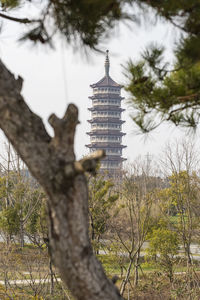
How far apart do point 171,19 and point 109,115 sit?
42499 millimetres

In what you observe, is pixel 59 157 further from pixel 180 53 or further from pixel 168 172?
pixel 168 172

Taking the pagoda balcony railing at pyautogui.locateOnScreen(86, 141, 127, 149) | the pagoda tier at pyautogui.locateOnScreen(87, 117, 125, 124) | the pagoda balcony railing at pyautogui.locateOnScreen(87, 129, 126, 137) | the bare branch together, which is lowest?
the bare branch

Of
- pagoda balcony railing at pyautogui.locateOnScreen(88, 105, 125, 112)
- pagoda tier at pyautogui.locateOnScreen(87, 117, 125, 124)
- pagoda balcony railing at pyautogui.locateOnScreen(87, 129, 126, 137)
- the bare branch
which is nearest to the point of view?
the bare branch

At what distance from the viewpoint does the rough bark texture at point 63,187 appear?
1765 mm

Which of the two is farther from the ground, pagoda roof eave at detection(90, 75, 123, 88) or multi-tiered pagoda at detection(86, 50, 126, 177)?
pagoda roof eave at detection(90, 75, 123, 88)

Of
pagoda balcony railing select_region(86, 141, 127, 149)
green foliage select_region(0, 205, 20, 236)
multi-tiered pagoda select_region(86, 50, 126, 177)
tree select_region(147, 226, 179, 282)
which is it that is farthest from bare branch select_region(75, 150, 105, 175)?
pagoda balcony railing select_region(86, 141, 127, 149)

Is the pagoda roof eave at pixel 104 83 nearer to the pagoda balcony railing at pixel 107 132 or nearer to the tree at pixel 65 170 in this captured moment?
the pagoda balcony railing at pixel 107 132

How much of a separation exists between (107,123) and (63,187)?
42667 millimetres

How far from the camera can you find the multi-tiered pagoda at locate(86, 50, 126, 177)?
4372cm

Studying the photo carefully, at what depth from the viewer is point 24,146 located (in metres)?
1.83

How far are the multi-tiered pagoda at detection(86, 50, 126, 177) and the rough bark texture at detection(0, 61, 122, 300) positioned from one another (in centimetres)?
4095

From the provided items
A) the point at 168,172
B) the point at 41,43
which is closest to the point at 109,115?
the point at 168,172

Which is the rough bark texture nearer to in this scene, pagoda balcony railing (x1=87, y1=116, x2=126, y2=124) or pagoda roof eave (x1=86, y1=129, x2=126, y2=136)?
pagoda roof eave (x1=86, y1=129, x2=126, y2=136)

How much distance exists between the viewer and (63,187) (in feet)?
5.78
